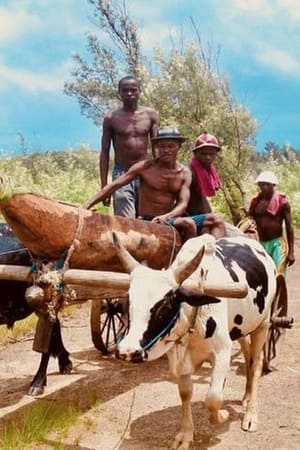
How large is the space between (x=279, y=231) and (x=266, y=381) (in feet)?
6.30

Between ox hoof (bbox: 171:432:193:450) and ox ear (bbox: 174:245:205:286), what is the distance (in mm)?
1392

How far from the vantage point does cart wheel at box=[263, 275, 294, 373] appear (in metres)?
6.64

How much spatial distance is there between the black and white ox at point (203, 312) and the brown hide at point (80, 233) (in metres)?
0.42

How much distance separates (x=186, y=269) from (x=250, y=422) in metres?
1.93

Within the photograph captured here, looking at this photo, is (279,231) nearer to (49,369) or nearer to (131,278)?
(49,369)

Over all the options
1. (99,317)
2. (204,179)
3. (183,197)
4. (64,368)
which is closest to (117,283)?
(183,197)

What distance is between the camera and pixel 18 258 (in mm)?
6020

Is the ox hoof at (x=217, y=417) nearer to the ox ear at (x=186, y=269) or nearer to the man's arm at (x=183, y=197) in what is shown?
the ox ear at (x=186, y=269)

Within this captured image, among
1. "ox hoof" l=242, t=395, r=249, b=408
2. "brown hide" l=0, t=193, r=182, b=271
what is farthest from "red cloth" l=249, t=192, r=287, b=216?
"brown hide" l=0, t=193, r=182, b=271

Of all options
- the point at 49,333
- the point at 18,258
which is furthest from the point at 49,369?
the point at 18,258

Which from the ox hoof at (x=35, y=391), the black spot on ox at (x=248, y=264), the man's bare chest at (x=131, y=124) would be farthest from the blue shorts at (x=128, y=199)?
the ox hoof at (x=35, y=391)

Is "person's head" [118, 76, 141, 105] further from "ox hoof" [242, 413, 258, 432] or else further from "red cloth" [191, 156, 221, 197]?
"ox hoof" [242, 413, 258, 432]

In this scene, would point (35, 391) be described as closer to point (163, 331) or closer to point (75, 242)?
point (75, 242)

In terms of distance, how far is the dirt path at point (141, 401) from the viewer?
527 cm
